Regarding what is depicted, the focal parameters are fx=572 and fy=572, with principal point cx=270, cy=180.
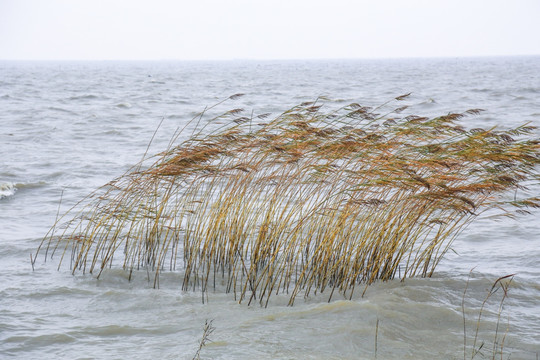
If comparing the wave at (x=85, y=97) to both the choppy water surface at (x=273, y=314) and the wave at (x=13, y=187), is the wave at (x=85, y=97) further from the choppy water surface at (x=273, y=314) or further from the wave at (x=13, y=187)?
the choppy water surface at (x=273, y=314)

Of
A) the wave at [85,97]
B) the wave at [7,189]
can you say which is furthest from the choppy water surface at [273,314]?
the wave at [85,97]

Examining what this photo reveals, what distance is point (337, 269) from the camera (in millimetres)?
5949

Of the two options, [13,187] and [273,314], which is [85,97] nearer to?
[13,187]

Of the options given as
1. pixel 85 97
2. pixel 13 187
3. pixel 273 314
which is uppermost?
pixel 85 97

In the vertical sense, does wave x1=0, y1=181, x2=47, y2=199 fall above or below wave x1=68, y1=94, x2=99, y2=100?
below

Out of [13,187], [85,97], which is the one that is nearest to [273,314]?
[13,187]

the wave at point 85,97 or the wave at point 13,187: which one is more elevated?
the wave at point 85,97

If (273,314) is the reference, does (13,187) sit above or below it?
below

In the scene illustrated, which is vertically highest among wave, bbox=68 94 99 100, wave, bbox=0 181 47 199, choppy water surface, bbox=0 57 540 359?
wave, bbox=68 94 99 100

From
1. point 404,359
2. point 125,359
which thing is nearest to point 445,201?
point 404,359

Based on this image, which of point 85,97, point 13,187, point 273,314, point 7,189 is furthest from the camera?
point 85,97

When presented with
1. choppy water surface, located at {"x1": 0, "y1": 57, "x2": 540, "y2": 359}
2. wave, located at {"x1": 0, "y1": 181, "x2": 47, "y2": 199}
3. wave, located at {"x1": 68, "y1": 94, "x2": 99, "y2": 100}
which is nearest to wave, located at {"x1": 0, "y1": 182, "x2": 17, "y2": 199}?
wave, located at {"x1": 0, "y1": 181, "x2": 47, "y2": 199}

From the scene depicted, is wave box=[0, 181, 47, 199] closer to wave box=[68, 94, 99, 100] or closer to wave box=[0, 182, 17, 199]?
wave box=[0, 182, 17, 199]

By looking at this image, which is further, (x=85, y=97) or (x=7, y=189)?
(x=85, y=97)
